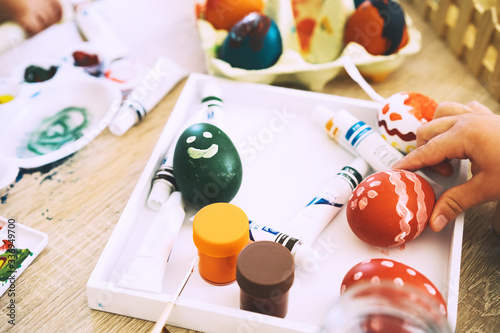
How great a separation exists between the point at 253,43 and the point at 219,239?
41 centimetres

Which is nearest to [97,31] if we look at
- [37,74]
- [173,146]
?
[37,74]

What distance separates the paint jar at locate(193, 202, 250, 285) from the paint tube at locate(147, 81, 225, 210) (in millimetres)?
123

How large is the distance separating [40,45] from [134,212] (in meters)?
0.52

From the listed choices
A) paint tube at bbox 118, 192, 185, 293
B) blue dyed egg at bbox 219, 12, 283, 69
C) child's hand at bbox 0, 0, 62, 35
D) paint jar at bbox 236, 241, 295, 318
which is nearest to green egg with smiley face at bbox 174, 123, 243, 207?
paint tube at bbox 118, 192, 185, 293

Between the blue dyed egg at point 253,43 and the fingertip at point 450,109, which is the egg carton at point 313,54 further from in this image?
the fingertip at point 450,109

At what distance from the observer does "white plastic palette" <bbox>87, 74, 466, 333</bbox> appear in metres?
0.52

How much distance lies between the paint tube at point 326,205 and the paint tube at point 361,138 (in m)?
0.02

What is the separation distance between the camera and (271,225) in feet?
2.02

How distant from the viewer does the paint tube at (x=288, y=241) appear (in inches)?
21.5

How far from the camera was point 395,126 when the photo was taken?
0.67 meters

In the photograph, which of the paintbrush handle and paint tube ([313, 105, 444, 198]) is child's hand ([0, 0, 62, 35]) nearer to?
paint tube ([313, 105, 444, 198])

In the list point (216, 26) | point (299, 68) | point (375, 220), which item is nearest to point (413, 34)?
point (299, 68)

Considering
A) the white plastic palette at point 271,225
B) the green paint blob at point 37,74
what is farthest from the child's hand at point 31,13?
the white plastic palette at point 271,225

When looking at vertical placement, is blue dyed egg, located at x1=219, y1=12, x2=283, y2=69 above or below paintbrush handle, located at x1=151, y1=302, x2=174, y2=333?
above
